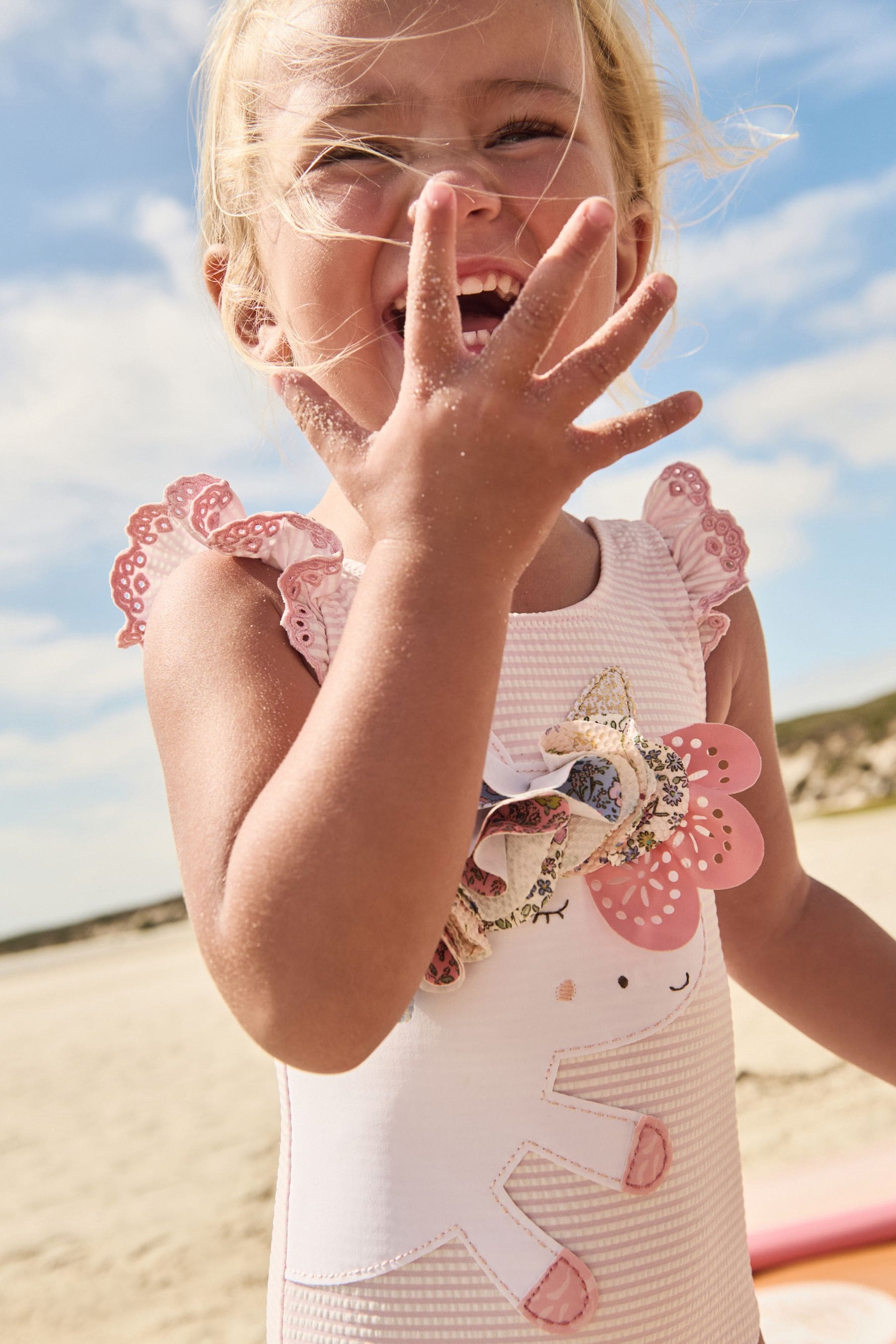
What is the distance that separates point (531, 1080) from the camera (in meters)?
1.20

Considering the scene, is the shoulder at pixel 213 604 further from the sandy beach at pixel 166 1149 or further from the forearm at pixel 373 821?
the sandy beach at pixel 166 1149

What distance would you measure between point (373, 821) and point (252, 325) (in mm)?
1003

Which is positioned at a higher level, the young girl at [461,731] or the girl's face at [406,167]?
the girl's face at [406,167]

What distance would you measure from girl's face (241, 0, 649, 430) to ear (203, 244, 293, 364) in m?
0.11

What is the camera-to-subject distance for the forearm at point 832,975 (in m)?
1.59

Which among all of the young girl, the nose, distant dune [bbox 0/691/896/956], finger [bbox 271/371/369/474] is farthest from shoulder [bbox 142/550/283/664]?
distant dune [bbox 0/691/896/956]

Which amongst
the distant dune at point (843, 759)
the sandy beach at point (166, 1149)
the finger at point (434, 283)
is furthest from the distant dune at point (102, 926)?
the finger at point (434, 283)

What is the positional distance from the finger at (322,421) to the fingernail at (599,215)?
26 centimetres

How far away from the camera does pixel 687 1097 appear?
1310 mm

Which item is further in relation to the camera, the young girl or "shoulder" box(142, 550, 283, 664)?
"shoulder" box(142, 550, 283, 664)

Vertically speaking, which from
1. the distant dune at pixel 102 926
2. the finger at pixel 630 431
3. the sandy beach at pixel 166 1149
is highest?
the finger at pixel 630 431

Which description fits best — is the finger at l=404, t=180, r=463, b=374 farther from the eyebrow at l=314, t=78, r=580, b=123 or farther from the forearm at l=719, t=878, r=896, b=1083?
the forearm at l=719, t=878, r=896, b=1083

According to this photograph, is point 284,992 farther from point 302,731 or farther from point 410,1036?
point 410,1036

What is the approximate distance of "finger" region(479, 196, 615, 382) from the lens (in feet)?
2.93
